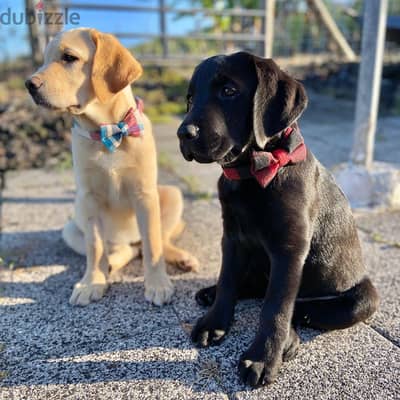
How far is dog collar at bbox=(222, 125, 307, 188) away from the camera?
2098 millimetres

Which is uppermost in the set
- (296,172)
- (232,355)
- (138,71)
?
(138,71)

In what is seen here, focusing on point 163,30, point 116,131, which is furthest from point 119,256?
point 163,30

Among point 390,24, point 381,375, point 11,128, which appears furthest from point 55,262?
point 390,24

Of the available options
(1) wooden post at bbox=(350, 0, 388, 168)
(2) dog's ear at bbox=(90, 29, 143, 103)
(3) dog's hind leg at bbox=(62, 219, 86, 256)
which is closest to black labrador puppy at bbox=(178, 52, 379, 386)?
(2) dog's ear at bbox=(90, 29, 143, 103)

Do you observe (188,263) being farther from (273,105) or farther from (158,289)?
(273,105)

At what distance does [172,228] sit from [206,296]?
83cm

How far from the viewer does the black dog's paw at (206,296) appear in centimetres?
276

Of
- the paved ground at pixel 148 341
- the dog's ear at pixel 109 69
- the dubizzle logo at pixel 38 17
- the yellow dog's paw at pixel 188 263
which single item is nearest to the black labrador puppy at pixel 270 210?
the paved ground at pixel 148 341

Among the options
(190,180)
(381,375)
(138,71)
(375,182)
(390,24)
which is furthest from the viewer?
(390,24)

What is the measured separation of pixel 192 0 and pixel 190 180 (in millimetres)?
10218

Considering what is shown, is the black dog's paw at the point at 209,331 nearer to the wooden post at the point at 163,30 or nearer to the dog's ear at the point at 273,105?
the dog's ear at the point at 273,105

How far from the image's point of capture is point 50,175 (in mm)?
5676

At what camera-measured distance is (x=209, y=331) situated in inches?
93.2

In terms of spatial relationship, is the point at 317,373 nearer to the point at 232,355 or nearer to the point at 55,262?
the point at 232,355
